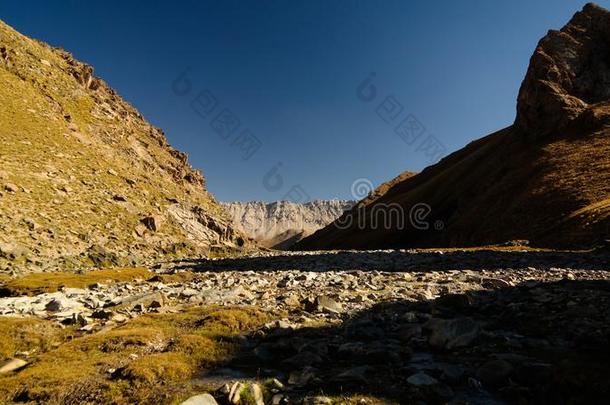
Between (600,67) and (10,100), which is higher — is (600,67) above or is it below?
above

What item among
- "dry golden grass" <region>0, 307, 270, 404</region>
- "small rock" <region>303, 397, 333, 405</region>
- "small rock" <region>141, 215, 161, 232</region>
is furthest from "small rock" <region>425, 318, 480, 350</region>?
"small rock" <region>141, 215, 161, 232</region>

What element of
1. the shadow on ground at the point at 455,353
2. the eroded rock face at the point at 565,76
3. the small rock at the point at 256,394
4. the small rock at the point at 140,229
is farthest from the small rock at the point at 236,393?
the eroded rock face at the point at 565,76

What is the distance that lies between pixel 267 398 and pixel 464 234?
77571 millimetres

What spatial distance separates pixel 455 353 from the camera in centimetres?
1018

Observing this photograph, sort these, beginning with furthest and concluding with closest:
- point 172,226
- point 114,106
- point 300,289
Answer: point 114,106 < point 172,226 < point 300,289

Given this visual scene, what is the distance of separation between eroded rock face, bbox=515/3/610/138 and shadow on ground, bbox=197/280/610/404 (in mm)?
89522

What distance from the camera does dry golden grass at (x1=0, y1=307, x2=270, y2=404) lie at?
8.43m

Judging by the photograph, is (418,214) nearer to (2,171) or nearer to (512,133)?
(512,133)

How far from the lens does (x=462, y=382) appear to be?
8383 mm

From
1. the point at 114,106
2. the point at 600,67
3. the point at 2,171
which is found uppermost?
the point at 114,106

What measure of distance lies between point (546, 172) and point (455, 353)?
7559cm

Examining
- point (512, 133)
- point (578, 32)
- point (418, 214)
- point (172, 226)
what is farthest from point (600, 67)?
point (172, 226)

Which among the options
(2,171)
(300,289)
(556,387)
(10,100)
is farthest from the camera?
(10,100)

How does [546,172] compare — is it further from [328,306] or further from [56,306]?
[56,306]
